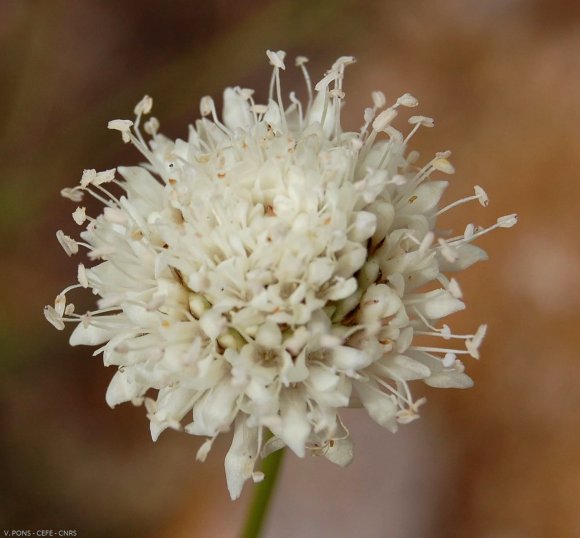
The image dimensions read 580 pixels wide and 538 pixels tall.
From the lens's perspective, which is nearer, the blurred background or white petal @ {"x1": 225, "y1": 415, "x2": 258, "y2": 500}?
white petal @ {"x1": 225, "y1": 415, "x2": 258, "y2": 500}

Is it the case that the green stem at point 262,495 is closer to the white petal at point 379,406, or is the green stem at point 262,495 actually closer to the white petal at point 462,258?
the white petal at point 379,406

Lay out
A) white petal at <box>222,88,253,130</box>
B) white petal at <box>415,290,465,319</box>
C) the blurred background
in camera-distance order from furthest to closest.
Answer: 1. the blurred background
2. white petal at <box>222,88,253,130</box>
3. white petal at <box>415,290,465,319</box>

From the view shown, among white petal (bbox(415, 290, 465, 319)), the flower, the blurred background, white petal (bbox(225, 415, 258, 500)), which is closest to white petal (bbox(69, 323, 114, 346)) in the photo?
the flower

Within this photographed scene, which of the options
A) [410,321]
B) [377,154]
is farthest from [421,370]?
[377,154]

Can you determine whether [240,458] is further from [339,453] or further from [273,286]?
[273,286]

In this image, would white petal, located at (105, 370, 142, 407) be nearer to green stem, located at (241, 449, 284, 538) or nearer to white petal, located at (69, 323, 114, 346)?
white petal, located at (69, 323, 114, 346)

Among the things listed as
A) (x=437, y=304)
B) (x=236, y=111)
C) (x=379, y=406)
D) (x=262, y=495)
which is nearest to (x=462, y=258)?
(x=437, y=304)
